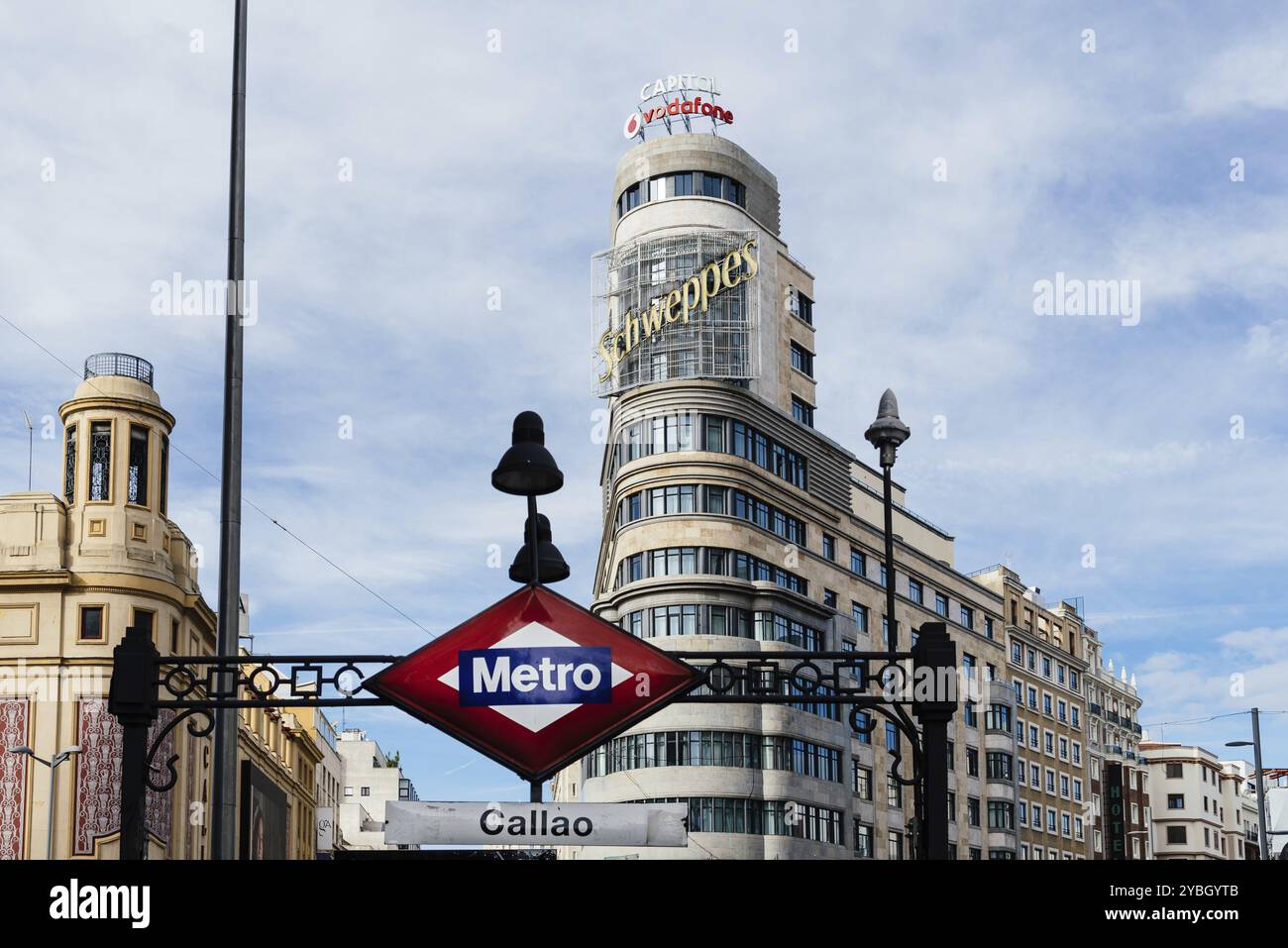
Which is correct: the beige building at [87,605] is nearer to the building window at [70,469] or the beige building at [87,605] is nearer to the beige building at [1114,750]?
the building window at [70,469]

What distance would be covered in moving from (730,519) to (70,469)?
96.2ft

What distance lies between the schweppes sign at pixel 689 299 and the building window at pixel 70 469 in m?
29.0

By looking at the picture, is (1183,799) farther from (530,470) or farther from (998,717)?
(530,470)

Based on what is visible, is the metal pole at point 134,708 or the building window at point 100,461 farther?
the building window at point 100,461

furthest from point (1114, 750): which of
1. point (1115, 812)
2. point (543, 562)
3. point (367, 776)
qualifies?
point (543, 562)

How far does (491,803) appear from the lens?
1041cm

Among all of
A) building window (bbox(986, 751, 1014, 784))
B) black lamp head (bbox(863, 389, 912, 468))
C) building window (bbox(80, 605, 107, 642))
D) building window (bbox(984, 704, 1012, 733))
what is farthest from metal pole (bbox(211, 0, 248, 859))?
building window (bbox(984, 704, 1012, 733))

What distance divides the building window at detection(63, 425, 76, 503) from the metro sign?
47.9 meters

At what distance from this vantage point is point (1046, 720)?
106 meters

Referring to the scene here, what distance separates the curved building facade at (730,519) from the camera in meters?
67.7

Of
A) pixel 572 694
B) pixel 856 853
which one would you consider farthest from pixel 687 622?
pixel 572 694

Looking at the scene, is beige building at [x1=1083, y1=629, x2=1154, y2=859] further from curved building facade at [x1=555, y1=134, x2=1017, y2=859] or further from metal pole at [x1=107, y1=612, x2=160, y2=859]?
metal pole at [x1=107, y1=612, x2=160, y2=859]

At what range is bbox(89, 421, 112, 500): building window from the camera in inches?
2173

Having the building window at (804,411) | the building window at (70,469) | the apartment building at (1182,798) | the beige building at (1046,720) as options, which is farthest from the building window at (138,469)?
the apartment building at (1182,798)
